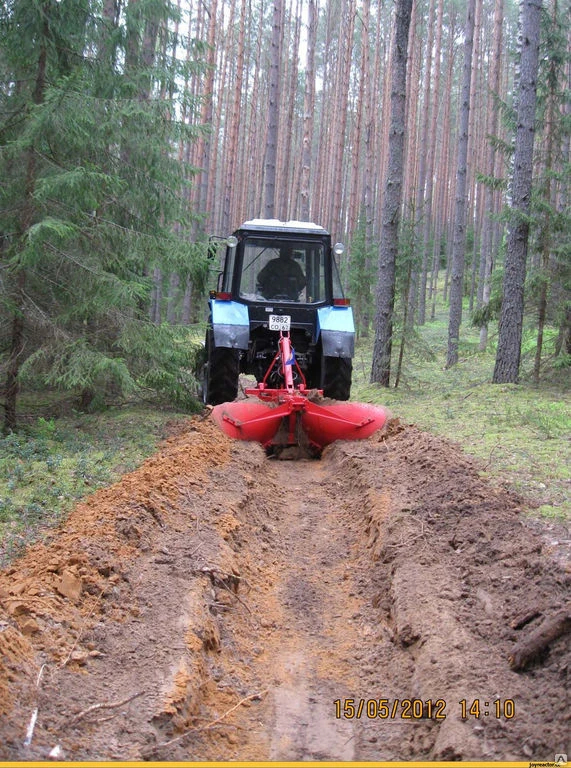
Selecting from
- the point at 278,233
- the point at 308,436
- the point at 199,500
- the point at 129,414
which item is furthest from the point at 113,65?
the point at 199,500

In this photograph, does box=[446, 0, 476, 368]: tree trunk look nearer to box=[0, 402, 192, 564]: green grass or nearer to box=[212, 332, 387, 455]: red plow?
box=[212, 332, 387, 455]: red plow

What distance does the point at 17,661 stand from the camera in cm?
293

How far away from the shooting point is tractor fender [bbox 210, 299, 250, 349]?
29.3ft

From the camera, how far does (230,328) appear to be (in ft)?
29.6

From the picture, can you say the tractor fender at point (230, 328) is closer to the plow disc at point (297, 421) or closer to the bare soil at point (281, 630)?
the plow disc at point (297, 421)

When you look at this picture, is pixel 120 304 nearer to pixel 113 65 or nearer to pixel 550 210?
pixel 113 65

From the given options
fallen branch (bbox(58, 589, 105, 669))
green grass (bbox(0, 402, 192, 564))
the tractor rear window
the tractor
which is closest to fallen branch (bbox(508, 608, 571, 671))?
fallen branch (bbox(58, 589, 105, 669))

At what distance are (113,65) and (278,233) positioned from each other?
317 centimetres

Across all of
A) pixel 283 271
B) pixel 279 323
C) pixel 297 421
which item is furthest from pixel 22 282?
pixel 297 421
